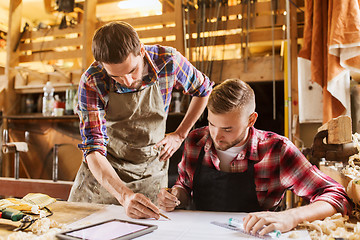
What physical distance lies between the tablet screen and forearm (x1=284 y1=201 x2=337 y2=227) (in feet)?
1.55

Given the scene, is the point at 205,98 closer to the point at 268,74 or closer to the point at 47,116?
the point at 268,74

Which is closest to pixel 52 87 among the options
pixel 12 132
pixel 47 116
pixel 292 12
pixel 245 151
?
pixel 47 116

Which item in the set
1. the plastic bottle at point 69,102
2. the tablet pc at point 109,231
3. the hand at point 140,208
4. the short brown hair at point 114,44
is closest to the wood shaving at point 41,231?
the tablet pc at point 109,231

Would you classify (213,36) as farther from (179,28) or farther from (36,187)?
(36,187)

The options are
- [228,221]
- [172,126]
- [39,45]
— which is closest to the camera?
[228,221]

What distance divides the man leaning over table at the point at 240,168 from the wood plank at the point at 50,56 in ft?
9.06

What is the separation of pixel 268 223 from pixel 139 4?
135 inches

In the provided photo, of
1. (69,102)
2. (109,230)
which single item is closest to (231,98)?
(109,230)

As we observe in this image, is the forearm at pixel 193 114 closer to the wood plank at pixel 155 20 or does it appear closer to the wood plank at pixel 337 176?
the wood plank at pixel 337 176

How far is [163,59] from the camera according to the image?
162 centimetres

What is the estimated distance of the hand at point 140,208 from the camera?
119 cm

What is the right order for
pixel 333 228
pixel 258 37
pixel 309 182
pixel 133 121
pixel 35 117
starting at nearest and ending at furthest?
pixel 333 228 < pixel 309 182 < pixel 133 121 < pixel 258 37 < pixel 35 117

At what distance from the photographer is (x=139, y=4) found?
3.91m

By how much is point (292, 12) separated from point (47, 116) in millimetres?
2790
